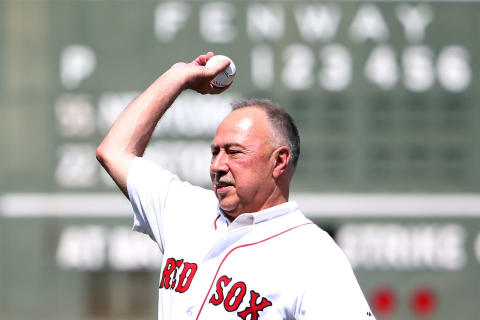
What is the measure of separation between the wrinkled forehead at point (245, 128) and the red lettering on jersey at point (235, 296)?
341mm

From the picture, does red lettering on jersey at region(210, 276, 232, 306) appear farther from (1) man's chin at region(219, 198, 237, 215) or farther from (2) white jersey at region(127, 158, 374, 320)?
(1) man's chin at region(219, 198, 237, 215)

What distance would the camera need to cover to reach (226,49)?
236 inches

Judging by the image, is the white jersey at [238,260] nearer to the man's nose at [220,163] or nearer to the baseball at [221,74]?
the man's nose at [220,163]

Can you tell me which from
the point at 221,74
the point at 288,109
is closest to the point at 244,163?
the point at 221,74

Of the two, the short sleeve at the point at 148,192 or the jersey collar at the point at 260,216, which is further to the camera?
the short sleeve at the point at 148,192

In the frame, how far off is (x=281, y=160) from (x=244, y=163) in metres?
0.10

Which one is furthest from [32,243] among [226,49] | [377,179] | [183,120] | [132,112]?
[132,112]

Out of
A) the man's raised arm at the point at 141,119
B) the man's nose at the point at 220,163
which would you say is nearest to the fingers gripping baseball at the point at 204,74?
the man's raised arm at the point at 141,119

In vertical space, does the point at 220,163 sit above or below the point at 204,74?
below

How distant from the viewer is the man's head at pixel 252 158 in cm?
222

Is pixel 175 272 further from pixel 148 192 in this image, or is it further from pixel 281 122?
pixel 281 122

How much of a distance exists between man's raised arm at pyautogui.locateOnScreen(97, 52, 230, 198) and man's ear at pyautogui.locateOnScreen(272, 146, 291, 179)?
295 mm

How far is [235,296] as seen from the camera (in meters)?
2.10

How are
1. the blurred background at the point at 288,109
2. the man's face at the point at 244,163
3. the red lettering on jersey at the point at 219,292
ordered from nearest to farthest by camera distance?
the red lettering on jersey at the point at 219,292, the man's face at the point at 244,163, the blurred background at the point at 288,109
